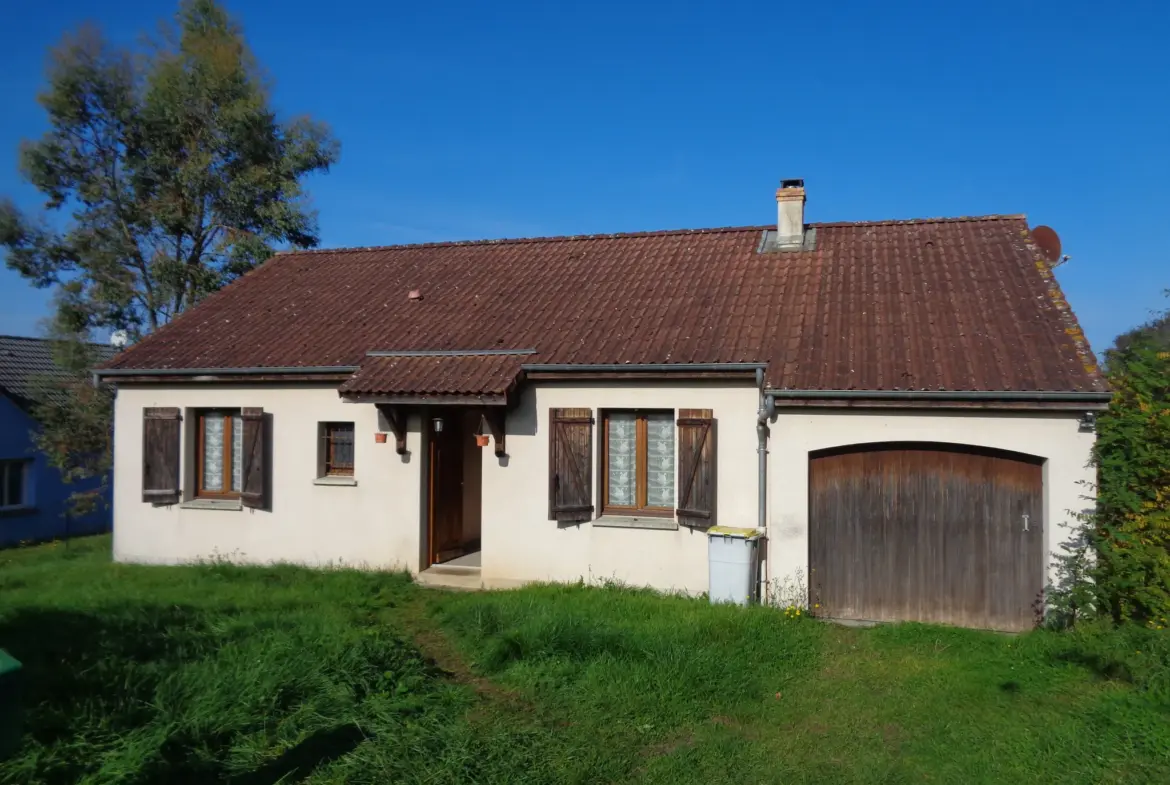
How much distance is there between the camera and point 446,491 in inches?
458

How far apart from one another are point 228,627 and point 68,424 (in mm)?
15498

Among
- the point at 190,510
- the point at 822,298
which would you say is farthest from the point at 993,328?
the point at 190,510

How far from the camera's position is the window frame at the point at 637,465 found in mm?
10102

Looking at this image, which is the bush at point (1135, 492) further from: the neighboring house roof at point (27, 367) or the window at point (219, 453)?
the neighboring house roof at point (27, 367)

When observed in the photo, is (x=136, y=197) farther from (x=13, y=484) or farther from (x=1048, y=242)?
(x=1048, y=242)

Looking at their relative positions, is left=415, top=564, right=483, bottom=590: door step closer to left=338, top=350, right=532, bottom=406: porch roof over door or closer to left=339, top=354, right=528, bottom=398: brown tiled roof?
left=338, top=350, right=532, bottom=406: porch roof over door

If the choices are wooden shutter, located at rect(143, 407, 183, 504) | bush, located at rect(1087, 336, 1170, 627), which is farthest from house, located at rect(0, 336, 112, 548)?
bush, located at rect(1087, 336, 1170, 627)

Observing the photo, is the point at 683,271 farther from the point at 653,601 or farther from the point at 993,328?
the point at 653,601

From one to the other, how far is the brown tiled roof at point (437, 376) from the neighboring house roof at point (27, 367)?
12.7 metres

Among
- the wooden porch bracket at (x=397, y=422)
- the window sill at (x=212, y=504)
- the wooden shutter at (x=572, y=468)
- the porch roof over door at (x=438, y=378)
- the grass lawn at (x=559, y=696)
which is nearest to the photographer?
the grass lawn at (x=559, y=696)

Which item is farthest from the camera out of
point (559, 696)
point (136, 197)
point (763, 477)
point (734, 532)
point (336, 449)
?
point (136, 197)

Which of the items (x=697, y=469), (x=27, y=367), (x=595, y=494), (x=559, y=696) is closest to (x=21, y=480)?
(x=27, y=367)

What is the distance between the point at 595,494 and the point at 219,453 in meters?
5.92

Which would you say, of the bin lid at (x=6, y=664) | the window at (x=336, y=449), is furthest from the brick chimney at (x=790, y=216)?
the bin lid at (x=6, y=664)
